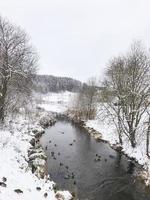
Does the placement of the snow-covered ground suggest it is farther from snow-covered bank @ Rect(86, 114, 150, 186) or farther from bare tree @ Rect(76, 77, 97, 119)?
snow-covered bank @ Rect(86, 114, 150, 186)

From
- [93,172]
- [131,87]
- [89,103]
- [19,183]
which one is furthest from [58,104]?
[19,183]

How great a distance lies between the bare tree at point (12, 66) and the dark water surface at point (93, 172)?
7.28 metres

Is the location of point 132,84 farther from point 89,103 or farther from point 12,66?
point 89,103

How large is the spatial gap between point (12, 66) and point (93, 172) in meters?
13.4

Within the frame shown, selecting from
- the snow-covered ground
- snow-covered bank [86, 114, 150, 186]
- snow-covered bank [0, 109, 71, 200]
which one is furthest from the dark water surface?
the snow-covered ground

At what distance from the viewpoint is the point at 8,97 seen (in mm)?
27531

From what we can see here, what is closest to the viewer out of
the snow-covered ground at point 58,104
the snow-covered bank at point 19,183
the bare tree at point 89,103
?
the snow-covered bank at point 19,183

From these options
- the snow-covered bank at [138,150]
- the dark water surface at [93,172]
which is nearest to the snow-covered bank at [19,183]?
the dark water surface at [93,172]

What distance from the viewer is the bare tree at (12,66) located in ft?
86.0

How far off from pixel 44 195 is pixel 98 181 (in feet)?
21.7

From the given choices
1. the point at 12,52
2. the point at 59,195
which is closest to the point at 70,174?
the point at 59,195

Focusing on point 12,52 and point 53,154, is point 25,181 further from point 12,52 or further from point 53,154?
point 12,52

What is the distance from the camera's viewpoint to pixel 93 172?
20.9m

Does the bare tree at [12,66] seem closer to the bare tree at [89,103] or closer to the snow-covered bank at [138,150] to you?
the snow-covered bank at [138,150]
